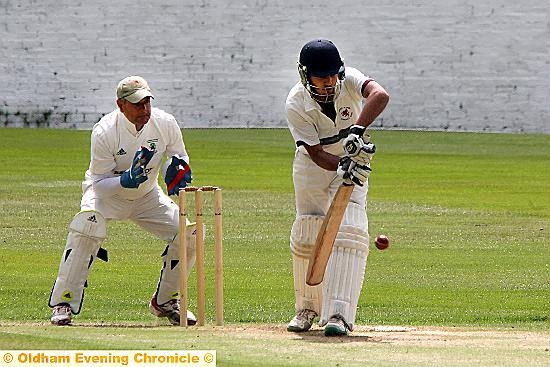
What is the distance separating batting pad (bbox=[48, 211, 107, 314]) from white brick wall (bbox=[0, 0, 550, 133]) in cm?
1615

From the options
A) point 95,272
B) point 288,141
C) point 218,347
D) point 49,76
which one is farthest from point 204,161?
point 218,347

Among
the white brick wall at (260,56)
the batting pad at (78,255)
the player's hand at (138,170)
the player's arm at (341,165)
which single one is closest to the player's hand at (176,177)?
the player's hand at (138,170)

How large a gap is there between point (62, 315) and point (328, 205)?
4.81ft

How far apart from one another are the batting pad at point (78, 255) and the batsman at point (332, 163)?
105cm

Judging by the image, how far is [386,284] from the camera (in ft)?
30.4

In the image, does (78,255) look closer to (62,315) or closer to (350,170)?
(62,315)

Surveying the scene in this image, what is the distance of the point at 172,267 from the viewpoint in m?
7.44

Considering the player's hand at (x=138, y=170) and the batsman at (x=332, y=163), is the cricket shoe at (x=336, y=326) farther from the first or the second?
the player's hand at (x=138, y=170)

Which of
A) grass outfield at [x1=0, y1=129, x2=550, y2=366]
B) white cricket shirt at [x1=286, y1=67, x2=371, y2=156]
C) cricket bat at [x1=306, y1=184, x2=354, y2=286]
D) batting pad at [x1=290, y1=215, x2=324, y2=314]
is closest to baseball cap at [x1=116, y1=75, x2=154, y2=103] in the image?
white cricket shirt at [x1=286, y1=67, x2=371, y2=156]

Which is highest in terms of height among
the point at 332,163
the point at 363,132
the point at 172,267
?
the point at 363,132

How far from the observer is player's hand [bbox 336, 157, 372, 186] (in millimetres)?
6246

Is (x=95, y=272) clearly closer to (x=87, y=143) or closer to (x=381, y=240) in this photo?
(x=381, y=240)

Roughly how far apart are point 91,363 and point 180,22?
18.8 m

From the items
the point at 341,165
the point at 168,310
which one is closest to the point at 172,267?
the point at 168,310
